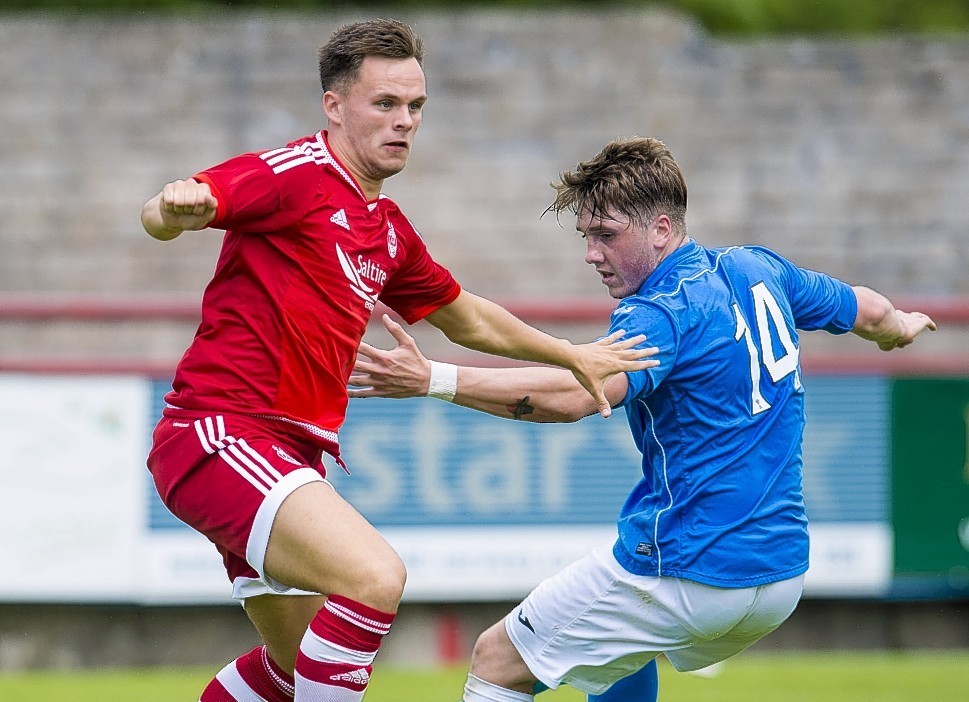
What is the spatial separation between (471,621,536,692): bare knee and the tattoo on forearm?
677 millimetres

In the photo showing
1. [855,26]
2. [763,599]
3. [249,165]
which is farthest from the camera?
[855,26]

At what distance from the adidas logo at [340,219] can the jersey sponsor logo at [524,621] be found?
4.29ft

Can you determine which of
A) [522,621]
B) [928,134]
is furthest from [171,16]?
[522,621]

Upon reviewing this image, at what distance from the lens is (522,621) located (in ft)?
14.0

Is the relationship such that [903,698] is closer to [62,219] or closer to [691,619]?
[691,619]

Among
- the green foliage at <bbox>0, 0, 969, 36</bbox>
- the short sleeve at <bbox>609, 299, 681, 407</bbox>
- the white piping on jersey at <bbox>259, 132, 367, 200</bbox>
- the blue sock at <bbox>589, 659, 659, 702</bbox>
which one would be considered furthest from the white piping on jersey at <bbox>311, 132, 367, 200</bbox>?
the green foliage at <bbox>0, 0, 969, 36</bbox>

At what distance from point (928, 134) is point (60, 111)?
7.57m

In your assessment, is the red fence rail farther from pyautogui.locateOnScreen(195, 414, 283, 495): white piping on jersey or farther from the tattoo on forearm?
pyautogui.locateOnScreen(195, 414, 283, 495): white piping on jersey

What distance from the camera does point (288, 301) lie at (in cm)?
404

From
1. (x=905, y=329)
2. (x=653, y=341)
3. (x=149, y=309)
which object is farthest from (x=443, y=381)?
(x=149, y=309)

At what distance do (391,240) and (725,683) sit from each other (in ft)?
14.6

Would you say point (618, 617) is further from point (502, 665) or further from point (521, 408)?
point (521, 408)

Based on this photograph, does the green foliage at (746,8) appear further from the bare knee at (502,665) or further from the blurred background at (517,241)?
the bare knee at (502,665)

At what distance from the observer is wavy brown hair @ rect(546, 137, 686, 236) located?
4.27 m
